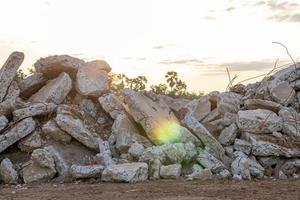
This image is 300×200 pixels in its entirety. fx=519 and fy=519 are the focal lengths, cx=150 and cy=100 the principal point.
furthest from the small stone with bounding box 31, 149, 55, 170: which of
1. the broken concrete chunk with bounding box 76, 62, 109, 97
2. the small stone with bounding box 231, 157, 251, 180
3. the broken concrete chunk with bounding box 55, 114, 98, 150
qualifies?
the small stone with bounding box 231, 157, 251, 180

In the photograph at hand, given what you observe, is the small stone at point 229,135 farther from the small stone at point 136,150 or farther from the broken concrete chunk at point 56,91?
the broken concrete chunk at point 56,91

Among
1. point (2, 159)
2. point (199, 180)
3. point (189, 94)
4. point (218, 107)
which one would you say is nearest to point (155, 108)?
point (218, 107)

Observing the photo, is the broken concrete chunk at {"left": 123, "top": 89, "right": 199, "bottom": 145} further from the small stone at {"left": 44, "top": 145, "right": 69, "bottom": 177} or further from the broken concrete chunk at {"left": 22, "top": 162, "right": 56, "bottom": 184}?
the broken concrete chunk at {"left": 22, "top": 162, "right": 56, "bottom": 184}

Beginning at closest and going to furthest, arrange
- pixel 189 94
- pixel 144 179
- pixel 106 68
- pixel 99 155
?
pixel 144 179, pixel 99 155, pixel 106 68, pixel 189 94

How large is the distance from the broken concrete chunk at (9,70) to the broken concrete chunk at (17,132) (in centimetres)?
130

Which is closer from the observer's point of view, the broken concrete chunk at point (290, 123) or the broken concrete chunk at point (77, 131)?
the broken concrete chunk at point (77, 131)

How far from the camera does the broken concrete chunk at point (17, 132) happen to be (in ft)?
38.1

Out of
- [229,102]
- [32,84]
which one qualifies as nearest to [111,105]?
[32,84]

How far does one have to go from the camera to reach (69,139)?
38.8 ft

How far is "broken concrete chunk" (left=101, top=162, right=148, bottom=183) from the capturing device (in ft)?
32.7

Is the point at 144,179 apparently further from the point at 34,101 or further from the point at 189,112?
the point at 34,101

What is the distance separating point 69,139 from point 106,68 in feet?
10.0

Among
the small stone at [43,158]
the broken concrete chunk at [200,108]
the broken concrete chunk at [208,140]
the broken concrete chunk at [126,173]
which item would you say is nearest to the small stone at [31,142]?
the small stone at [43,158]

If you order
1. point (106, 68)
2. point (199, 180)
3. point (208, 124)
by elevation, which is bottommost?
point (199, 180)
